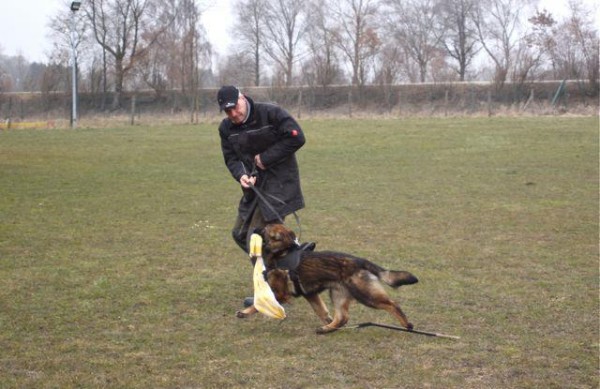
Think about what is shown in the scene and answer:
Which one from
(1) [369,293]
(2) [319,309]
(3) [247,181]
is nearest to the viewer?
(1) [369,293]

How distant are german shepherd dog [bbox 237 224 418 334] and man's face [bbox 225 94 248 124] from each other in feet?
2.86

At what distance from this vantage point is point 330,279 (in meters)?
5.21

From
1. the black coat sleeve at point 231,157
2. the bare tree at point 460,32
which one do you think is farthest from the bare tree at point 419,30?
the black coat sleeve at point 231,157

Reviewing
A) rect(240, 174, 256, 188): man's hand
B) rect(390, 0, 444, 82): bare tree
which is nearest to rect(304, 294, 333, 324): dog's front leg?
rect(240, 174, 256, 188): man's hand

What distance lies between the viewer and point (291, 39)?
53.0 m

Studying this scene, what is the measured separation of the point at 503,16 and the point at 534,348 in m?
Answer: 51.4

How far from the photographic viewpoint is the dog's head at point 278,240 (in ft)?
17.4

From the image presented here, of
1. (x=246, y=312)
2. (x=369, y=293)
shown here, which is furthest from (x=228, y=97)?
→ (x=369, y=293)

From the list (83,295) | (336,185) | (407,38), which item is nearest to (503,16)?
(407,38)

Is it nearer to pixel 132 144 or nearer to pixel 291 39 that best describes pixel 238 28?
pixel 291 39

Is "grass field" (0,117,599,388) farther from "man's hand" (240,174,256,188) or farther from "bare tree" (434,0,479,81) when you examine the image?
"bare tree" (434,0,479,81)

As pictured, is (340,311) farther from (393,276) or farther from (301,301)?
(301,301)

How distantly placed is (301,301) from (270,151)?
4.64ft

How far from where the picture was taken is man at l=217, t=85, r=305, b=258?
5.55 m
